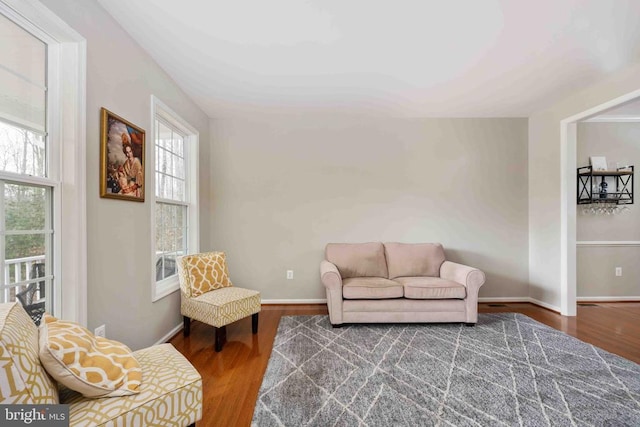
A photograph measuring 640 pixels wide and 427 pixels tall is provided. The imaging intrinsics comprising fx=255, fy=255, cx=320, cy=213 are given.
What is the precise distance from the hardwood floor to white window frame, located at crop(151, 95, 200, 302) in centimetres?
53

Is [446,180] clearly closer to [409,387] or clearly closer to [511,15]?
[511,15]

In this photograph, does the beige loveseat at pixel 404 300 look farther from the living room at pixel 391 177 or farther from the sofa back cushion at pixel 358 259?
the living room at pixel 391 177

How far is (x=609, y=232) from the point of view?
347 centimetres

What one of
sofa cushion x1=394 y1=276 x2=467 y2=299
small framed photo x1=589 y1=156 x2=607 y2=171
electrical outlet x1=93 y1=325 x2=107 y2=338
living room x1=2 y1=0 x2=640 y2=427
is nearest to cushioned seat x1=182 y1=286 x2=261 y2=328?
living room x1=2 y1=0 x2=640 y2=427

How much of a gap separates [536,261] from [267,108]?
4029 millimetres

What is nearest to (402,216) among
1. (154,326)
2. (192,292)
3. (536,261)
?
(536,261)

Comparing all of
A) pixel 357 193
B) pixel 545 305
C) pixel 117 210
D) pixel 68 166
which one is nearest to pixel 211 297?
pixel 117 210

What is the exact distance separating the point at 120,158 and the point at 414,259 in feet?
10.1

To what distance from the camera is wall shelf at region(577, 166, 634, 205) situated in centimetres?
335

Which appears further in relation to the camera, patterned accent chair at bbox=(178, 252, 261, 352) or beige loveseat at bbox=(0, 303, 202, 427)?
patterned accent chair at bbox=(178, 252, 261, 352)

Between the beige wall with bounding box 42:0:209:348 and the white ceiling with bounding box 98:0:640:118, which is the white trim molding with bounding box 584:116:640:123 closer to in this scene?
the white ceiling with bounding box 98:0:640:118

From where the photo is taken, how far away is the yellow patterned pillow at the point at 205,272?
7.99 feet

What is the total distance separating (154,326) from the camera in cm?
221
